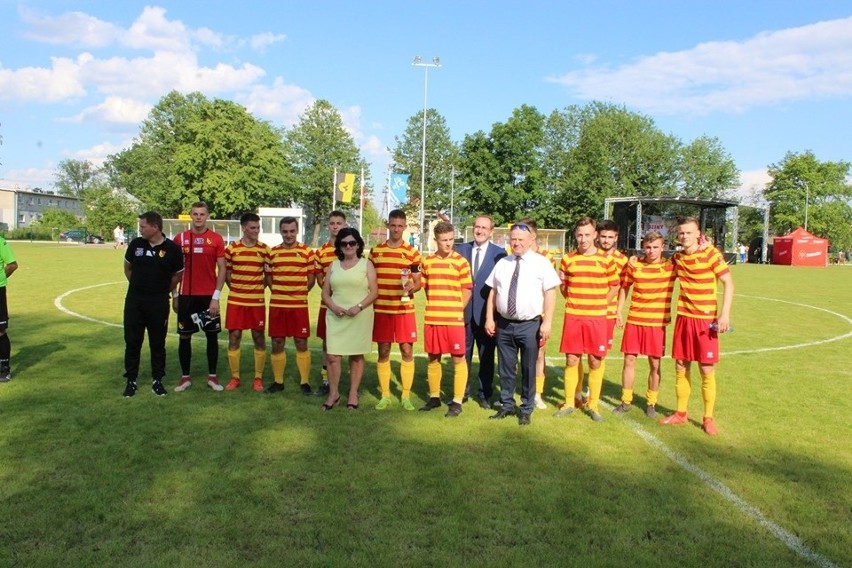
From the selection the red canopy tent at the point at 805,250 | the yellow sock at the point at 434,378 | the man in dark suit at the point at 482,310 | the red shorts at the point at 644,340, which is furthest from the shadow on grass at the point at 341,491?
the red canopy tent at the point at 805,250

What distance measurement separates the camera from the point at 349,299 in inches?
257

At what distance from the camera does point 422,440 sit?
577 cm

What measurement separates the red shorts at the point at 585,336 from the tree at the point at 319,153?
6734 cm

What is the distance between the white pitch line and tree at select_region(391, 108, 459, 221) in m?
67.8

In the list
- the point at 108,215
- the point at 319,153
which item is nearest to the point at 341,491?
the point at 319,153

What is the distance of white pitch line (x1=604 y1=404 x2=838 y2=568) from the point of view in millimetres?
3793

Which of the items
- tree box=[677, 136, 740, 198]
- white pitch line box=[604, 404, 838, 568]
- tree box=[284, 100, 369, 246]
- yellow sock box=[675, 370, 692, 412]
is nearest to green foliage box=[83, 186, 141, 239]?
tree box=[284, 100, 369, 246]

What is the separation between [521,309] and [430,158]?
73344 mm

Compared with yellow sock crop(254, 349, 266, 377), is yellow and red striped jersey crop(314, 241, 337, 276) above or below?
above

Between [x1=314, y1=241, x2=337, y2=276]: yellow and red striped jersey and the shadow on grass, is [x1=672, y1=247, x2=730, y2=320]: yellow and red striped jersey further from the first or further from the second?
[x1=314, y1=241, x2=337, y2=276]: yellow and red striped jersey

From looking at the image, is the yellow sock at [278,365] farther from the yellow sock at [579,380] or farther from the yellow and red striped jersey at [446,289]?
the yellow sock at [579,380]

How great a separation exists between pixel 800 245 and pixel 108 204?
68.6 metres

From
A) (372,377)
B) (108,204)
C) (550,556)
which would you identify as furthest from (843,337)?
(108,204)

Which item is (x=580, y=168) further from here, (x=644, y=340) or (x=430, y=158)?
(x=644, y=340)
